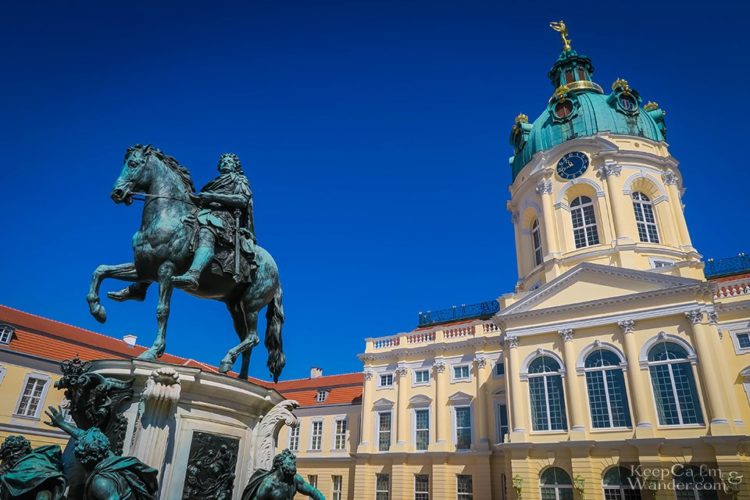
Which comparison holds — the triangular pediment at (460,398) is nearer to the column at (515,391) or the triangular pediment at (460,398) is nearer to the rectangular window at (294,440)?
the column at (515,391)

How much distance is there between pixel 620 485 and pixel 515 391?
641cm

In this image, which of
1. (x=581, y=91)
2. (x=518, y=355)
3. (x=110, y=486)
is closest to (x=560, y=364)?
(x=518, y=355)

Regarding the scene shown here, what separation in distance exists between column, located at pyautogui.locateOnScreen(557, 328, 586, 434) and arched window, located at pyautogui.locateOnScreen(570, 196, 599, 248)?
8.33 metres

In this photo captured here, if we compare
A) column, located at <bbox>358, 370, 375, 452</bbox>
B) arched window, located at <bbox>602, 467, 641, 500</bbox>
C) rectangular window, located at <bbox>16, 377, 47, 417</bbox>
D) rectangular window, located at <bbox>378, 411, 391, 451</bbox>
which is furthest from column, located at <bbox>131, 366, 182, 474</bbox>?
column, located at <bbox>358, 370, 375, 452</bbox>

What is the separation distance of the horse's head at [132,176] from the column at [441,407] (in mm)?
28849

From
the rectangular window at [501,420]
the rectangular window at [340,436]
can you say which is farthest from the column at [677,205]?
the rectangular window at [340,436]

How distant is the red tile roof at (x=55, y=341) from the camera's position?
3039 cm

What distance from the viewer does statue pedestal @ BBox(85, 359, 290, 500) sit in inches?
197

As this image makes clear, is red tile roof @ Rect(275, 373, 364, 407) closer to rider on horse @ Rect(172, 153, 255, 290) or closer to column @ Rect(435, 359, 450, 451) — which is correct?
column @ Rect(435, 359, 450, 451)

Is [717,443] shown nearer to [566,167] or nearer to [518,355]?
[518,355]

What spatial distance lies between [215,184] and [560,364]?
952 inches

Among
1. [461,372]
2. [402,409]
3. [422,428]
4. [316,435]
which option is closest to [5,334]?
[316,435]

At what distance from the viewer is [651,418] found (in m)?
23.2

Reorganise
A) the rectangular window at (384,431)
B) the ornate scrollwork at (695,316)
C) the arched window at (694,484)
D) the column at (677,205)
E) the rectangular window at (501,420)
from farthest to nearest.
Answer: the rectangular window at (384,431), the column at (677,205), the rectangular window at (501,420), the ornate scrollwork at (695,316), the arched window at (694,484)
